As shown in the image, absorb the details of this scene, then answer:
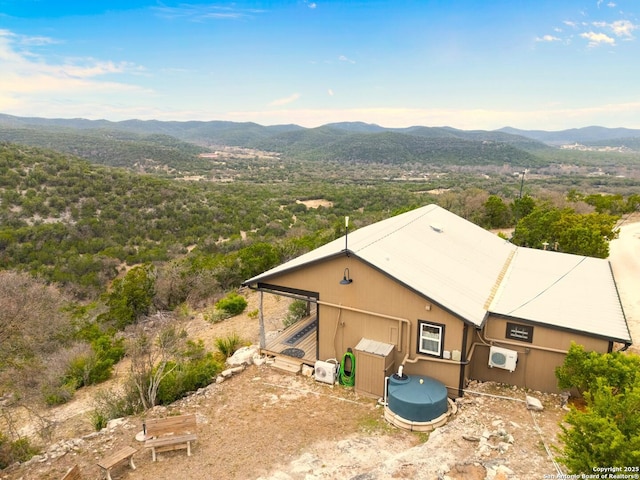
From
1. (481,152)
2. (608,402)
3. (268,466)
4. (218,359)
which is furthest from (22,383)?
(481,152)

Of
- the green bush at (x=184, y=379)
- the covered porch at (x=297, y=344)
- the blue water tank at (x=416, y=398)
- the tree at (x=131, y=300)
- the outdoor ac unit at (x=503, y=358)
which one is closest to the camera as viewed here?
the blue water tank at (x=416, y=398)

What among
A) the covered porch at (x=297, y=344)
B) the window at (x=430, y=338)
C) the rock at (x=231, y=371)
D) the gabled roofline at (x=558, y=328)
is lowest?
the rock at (x=231, y=371)

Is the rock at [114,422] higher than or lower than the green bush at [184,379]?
lower

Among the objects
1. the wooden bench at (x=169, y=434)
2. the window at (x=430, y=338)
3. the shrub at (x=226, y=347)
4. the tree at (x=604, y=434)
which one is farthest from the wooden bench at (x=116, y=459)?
the tree at (x=604, y=434)

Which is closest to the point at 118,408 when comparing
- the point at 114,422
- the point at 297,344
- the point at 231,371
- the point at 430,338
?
the point at 114,422

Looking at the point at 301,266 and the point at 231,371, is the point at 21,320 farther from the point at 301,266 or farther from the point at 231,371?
the point at 301,266

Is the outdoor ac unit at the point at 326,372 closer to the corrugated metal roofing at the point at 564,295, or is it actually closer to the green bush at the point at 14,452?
the corrugated metal roofing at the point at 564,295

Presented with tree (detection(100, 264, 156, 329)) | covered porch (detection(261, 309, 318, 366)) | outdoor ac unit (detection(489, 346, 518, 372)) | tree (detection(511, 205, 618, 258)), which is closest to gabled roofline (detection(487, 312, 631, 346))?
outdoor ac unit (detection(489, 346, 518, 372))
